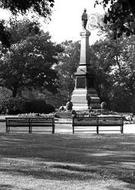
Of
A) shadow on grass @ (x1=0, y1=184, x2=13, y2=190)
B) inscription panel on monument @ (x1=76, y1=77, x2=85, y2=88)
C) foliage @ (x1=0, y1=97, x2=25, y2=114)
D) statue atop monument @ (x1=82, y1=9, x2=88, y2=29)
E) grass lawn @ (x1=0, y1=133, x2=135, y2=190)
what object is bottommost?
shadow on grass @ (x1=0, y1=184, x2=13, y2=190)

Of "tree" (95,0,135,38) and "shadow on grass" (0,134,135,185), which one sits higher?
"tree" (95,0,135,38)

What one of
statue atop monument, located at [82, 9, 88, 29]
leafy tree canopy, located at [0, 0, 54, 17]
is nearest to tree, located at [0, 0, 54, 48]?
leafy tree canopy, located at [0, 0, 54, 17]

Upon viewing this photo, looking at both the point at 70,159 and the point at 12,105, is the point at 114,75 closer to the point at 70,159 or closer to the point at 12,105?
the point at 12,105

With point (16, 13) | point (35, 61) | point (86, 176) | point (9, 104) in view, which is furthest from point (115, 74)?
point (86, 176)

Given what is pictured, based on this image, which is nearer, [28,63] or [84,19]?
[84,19]

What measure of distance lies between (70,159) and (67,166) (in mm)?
1550

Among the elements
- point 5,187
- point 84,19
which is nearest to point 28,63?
point 84,19

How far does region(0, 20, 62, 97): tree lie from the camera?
5403 cm

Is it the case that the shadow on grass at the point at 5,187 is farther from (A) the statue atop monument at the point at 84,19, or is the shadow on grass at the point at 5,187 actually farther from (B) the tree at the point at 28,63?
(B) the tree at the point at 28,63

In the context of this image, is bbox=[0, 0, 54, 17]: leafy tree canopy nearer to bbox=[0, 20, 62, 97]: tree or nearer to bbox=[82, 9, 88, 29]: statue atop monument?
bbox=[82, 9, 88, 29]: statue atop monument

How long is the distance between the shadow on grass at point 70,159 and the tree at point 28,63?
3697 cm

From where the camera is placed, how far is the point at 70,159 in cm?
1208

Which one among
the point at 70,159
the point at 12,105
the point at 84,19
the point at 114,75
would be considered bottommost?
the point at 70,159

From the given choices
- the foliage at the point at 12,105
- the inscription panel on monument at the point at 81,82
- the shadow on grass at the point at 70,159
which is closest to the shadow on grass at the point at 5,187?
the shadow on grass at the point at 70,159
